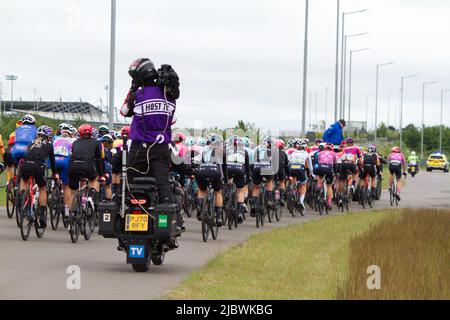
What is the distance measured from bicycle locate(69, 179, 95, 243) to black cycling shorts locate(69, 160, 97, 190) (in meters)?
0.14

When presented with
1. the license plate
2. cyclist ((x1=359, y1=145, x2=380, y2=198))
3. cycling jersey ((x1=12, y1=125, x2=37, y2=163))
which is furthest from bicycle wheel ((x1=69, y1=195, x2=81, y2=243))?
cyclist ((x1=359, y1=145, x2=380, y2=198))

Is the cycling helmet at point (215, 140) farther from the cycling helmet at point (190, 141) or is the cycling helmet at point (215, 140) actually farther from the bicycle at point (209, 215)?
the cycling helmet at point (190, 141)

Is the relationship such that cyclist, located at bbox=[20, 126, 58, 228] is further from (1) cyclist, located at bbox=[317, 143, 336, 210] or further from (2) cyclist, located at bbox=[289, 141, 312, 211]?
(1) cyclist, located at bbox=[317, 143, 336, 210]

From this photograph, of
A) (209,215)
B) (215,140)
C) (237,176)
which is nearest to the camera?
(209,215)

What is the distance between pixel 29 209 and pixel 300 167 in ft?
39.0

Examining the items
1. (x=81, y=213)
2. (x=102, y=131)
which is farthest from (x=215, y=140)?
(x=102, y=131)

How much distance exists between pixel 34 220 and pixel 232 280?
6.16 meters

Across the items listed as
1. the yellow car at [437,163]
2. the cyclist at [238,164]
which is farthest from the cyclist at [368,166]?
the yellow car at [437,163]

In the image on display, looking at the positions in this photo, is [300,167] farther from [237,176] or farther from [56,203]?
[56,203]

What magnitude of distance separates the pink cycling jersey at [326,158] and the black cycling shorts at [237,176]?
8.73 m

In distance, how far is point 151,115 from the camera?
13.9 m

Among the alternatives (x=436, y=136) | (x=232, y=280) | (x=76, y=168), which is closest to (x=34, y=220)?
(x=76, y=168)

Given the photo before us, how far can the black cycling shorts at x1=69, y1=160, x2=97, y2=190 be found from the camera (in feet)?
61.7

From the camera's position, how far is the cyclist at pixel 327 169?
30.6 metres
